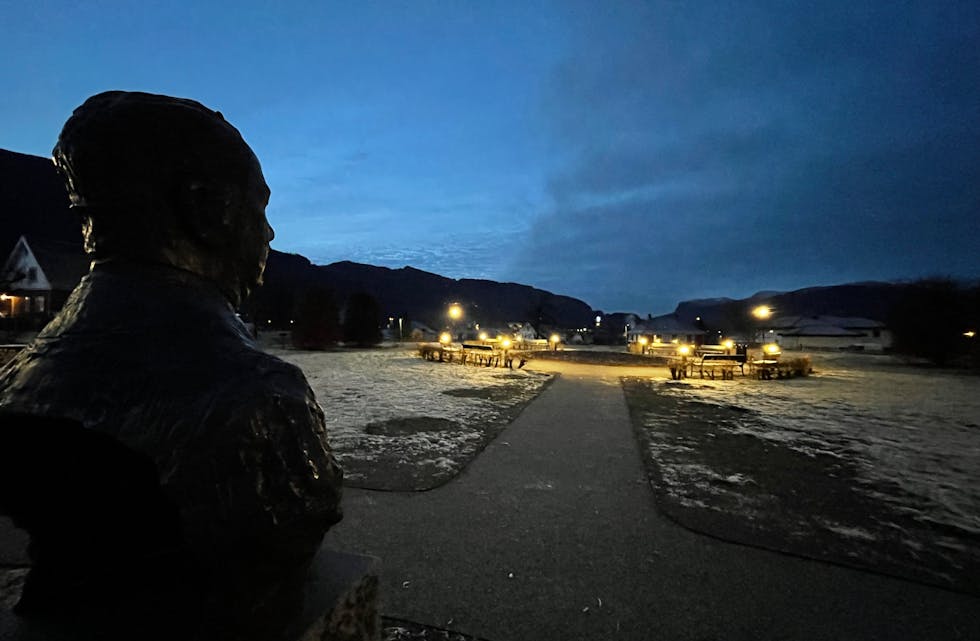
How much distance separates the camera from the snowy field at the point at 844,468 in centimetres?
457

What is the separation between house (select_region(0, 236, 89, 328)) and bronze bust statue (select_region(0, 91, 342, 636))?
4023 cm

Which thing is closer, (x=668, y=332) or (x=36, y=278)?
(x=36, y=278)

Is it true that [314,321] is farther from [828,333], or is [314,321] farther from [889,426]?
[828,333]

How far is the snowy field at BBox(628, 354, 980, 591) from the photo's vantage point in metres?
4.57

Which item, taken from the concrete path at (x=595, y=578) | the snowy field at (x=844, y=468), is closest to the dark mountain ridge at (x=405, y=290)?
the snowy field at (x=844, y=468)

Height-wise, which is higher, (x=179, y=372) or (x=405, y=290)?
(x=405, y=290)

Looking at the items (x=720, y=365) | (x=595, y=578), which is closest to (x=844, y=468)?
(x=595, y=578)

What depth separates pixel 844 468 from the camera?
22.5 ft

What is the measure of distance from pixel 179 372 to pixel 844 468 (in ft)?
29.3

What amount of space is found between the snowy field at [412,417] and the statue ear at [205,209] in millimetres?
4698

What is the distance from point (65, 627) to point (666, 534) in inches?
188

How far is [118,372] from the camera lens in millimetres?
1382

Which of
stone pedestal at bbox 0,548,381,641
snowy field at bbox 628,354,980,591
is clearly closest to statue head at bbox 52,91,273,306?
stone pedestal at bbox 0,548,381,641

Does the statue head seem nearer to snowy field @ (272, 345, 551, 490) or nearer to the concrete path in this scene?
the concrete path
